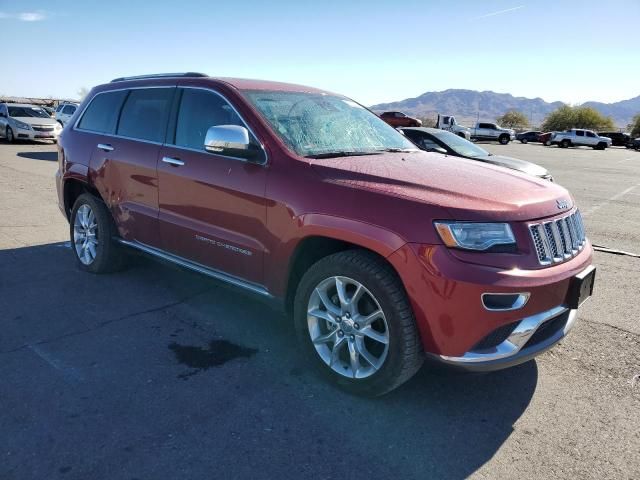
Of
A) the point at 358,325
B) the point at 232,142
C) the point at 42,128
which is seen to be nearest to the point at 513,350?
the point at 358,325

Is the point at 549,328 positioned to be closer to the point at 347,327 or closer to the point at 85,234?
the point at 347,327

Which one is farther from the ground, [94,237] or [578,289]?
[578,289]

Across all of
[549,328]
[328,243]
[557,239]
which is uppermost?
[557,239]

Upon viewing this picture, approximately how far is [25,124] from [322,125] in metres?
20.4

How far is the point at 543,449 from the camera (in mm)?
2695

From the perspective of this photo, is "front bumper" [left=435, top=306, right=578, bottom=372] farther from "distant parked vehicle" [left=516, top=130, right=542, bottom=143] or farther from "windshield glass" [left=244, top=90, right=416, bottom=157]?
"distant parked vehicle" [left=516, top=130, right=542, bottom=143]

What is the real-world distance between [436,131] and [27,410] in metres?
9.07

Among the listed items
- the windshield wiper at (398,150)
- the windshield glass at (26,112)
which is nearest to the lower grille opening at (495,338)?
the windshield wiper at (398,150)

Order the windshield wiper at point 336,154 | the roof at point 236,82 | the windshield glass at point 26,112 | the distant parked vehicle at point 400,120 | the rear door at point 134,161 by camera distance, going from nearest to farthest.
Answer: the windshield wiper at point 336,154, the roof at point 236,82, the rear door at point 134,161, the windshield glass at point 26,112, the distant parked vehicle at point 400,120

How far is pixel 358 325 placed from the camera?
3.05m

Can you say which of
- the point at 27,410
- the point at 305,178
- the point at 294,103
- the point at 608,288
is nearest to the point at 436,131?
the point at 608,288

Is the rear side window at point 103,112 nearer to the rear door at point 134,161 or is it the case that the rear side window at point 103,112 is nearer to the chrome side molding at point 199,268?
the rear door at point 134,161

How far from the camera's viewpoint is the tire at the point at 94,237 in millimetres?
4961

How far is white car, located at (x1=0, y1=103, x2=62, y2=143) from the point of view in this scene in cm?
2030
